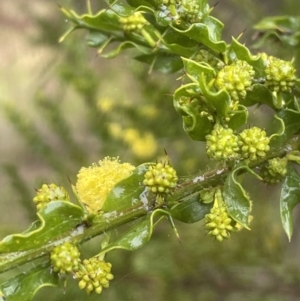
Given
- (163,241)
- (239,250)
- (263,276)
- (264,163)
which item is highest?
(264,163)

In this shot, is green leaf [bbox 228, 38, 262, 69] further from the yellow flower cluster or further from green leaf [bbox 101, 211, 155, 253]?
the yellow flower cluster

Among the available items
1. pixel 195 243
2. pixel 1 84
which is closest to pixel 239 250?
pixel 195 243

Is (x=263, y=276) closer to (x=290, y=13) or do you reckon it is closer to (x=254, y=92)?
(x=290, y=13)

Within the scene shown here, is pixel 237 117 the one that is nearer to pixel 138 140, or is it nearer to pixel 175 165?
pixel 175 165

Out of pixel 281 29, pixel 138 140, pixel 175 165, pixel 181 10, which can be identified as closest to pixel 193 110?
pixel 181 10

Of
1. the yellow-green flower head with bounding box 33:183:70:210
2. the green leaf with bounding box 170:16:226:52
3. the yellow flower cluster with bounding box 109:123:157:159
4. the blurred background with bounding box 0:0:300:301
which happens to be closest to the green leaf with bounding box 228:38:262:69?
the green leaf with bounding box 170:16:226:52
